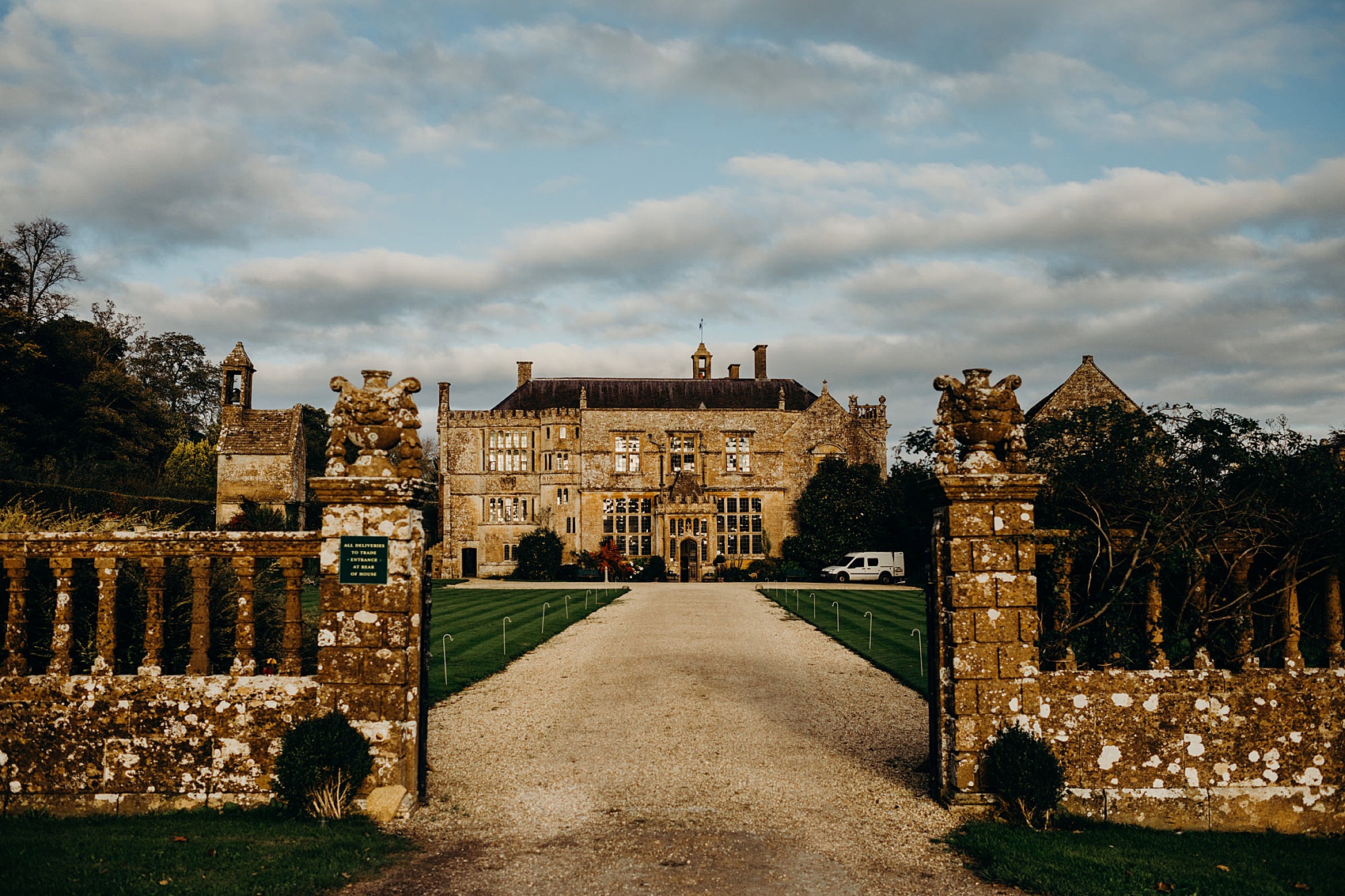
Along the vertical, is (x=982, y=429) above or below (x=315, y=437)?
below

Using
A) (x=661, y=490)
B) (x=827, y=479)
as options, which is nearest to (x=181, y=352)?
(x=661, y=490)

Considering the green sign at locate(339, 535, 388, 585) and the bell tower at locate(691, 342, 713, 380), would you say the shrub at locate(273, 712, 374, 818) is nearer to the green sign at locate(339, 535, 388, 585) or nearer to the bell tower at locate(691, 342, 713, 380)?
the green sign at locate(339, 535, 388, 585)

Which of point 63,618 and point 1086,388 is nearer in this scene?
point 63,618

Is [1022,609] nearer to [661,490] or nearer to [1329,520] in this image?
[1329,520]

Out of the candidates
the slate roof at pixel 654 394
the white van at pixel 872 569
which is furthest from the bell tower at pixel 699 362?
the white van at pixel 872 569

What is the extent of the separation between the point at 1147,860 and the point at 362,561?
6.11 m

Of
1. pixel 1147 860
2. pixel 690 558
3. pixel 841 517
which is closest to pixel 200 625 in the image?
pixel 1147 860

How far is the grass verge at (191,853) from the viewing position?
5152mm

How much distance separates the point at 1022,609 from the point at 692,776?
3429mm

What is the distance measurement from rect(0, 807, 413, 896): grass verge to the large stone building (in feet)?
121

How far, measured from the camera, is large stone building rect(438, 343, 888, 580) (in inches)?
1729

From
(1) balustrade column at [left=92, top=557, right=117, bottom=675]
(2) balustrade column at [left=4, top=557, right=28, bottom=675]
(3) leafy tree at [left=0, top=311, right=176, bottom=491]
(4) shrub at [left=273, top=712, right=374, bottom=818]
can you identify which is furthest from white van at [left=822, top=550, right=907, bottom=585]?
(2) balustrade column at [left=4, top=557, right=28, bottom=675]

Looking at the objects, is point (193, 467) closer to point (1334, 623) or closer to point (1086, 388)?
point (1086, 388)

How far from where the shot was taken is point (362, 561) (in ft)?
22.7
